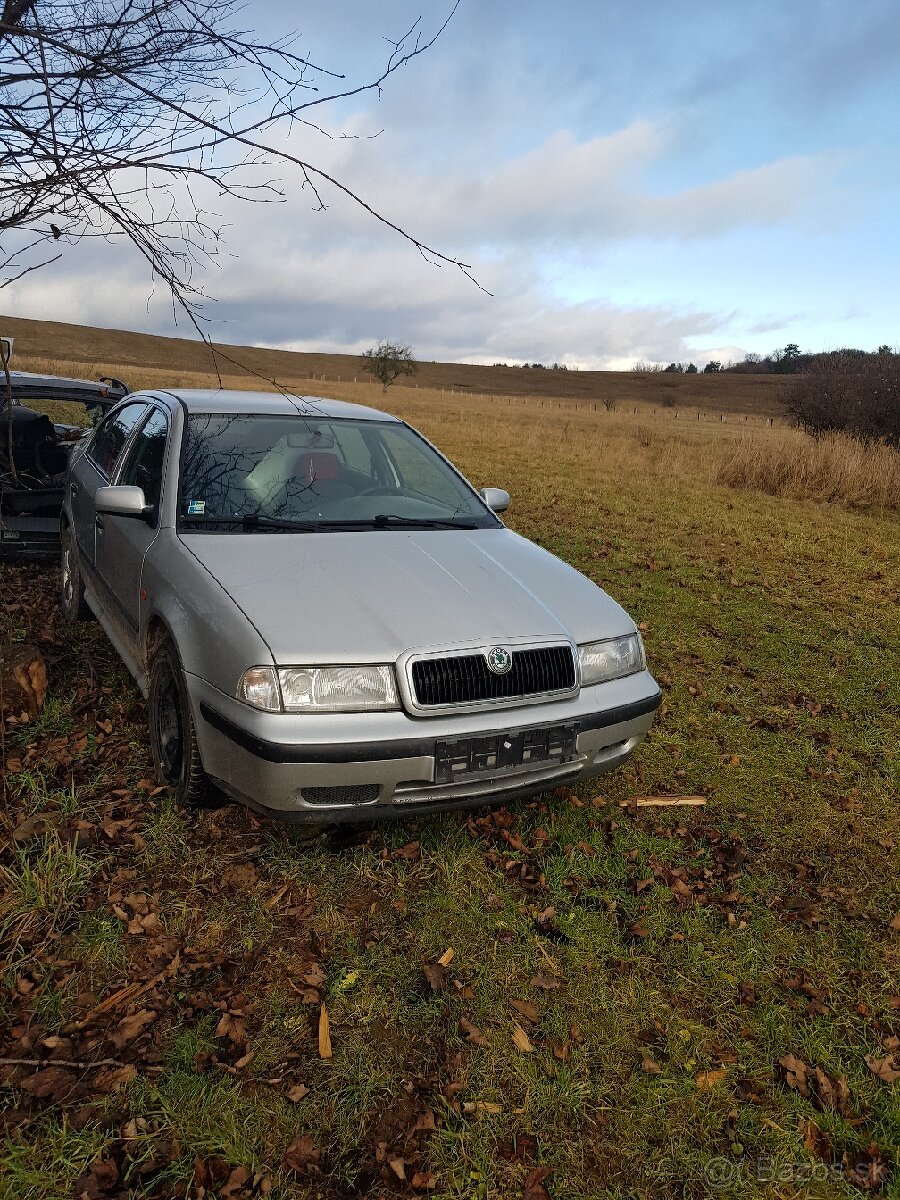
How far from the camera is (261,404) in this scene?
422 centimetres

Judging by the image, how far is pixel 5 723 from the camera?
3.93 metres

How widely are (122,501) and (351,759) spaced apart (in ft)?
5.92

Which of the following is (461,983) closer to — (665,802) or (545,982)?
(545,982)

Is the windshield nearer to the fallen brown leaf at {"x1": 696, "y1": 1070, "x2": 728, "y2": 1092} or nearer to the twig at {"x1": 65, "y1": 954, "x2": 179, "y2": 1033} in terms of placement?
the twig at {"x1": 65, "y1": 954, "x2": 179, "y2": 1033}

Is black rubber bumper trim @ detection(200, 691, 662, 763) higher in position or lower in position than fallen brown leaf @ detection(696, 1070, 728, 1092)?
higher

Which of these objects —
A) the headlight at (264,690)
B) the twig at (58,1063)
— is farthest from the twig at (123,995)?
the headlight at (264,690)

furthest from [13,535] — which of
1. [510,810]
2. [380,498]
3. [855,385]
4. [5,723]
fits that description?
[855,385]

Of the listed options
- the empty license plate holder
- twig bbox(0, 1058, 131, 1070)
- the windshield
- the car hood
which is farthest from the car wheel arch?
twig bbox(0, 1058, 131, 1070)

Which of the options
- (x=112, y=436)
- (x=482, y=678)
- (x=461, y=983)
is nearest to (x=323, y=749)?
(x=482, y=678)

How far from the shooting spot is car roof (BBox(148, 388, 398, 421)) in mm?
4074

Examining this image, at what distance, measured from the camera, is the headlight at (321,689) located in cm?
264

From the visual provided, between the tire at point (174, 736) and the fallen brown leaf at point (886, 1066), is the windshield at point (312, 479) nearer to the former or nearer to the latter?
the tire at point (174, 736)

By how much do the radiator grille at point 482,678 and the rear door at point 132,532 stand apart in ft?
5.50

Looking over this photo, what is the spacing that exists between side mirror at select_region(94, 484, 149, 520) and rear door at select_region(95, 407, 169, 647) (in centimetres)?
9
